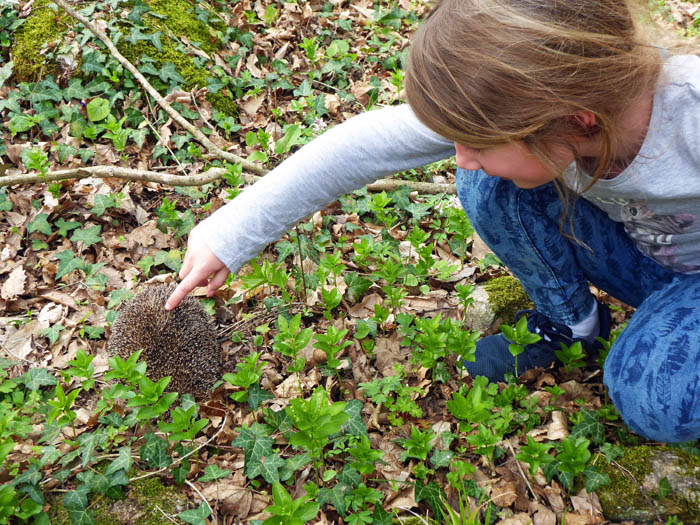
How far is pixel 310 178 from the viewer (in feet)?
7.52

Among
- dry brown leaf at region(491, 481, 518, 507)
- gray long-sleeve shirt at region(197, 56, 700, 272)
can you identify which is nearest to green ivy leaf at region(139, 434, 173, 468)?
gray long-sleeve shirt at region(197, 56, 700, 272)

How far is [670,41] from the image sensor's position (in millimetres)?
1812

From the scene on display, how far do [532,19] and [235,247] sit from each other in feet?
4.69

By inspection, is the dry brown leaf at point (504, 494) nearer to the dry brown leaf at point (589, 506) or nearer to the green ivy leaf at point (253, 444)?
the dry brown leaf at point (589, 506)

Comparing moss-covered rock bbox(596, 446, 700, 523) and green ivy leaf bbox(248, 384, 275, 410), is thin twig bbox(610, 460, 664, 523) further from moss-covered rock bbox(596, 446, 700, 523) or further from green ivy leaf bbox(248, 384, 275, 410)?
green ivy leaf bbox(248, 384, 275, 410)

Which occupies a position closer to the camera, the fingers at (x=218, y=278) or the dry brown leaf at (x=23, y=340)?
the fingers at (x=218, y=278)

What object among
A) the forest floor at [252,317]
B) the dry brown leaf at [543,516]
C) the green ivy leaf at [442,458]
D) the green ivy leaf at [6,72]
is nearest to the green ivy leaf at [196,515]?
the forest floor at [252,317]

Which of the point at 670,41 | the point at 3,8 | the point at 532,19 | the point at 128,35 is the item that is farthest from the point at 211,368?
the point at 3,8

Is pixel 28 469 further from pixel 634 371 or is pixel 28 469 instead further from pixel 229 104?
pixel 229 104

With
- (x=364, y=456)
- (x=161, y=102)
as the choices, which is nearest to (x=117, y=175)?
(x=161, y=102)

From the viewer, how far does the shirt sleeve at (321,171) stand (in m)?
2.25

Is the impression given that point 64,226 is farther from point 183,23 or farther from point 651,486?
point 651,486

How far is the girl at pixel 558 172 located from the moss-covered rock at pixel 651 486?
0.37 metres

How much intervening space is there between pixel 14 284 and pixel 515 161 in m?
3.19
